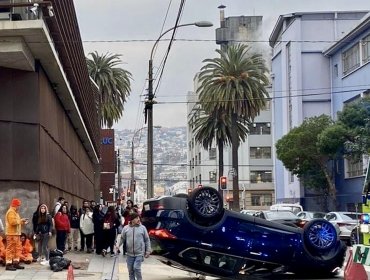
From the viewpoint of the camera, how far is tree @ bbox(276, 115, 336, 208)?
54.3 m

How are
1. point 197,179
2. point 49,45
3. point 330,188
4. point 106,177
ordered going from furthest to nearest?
point 197,179 < point 106,177 < point 330,188 < point 49,45

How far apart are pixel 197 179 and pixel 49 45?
99.9 m

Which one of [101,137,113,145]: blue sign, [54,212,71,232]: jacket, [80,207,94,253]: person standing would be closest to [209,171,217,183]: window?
[101,137,113,145]: blue sign

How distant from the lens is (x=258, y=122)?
99.1 metres

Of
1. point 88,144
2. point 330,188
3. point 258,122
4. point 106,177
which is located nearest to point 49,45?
point 88,144

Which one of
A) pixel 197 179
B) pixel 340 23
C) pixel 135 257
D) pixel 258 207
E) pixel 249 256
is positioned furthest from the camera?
pixel 197 179

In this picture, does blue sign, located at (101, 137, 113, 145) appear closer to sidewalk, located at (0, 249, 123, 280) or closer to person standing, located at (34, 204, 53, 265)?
sidewalk, located at (0, 249, 123, 280)

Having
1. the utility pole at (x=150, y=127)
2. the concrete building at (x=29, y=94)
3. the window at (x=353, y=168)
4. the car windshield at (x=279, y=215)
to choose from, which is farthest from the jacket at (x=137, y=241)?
the window at (x=353, y=168)

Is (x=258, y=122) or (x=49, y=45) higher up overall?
(x=258, y=122)

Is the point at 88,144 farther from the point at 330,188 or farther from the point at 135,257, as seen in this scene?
the point at 135,257

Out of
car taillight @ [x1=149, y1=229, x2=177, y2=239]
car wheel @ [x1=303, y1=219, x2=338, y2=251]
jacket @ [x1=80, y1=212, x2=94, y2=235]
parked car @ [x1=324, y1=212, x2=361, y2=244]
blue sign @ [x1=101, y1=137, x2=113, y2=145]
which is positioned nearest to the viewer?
car taillight @ [x1=149, y1=229, x2=177, y2=239]

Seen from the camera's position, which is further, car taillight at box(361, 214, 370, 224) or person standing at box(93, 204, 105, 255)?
person standing at box(93, 204, 105, 255)

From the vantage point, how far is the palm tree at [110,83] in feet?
169

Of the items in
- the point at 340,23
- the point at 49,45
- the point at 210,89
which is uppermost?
the point at 340,23
